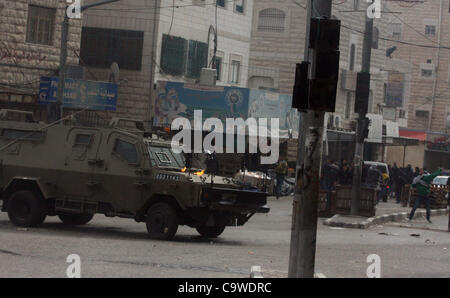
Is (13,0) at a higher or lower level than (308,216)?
higher

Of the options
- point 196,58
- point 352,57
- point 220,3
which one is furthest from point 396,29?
point 196,58

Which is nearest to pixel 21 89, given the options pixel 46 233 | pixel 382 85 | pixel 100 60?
pixel 100 60

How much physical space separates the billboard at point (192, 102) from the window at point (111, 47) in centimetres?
238

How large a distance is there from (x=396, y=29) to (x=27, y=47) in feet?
135

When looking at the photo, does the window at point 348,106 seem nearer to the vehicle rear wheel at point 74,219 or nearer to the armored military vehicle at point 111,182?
the vehicle rear wheel at point 74,219

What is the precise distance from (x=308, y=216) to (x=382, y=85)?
4810 cm

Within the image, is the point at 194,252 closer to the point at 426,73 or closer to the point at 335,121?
the point at 335,121

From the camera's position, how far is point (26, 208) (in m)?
17.9

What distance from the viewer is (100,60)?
1468 inches

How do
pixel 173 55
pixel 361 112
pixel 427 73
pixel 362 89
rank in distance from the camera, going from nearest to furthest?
pixel 362 89
pixel 361 112
pixel 173 55
pixel 427 73

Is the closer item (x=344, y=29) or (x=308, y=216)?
(x=308, y=216)

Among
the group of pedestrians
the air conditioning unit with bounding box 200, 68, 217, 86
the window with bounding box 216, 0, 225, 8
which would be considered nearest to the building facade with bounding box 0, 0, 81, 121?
the air conditioning unit with bounding box 200, 68, 217, 86

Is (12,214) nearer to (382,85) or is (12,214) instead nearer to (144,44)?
(144,44)

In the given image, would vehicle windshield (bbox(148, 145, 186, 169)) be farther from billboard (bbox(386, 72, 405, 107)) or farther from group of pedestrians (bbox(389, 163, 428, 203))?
billboard (bbox(386, 72, 405, 107))
